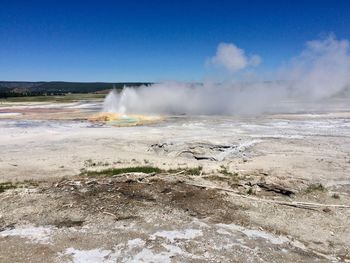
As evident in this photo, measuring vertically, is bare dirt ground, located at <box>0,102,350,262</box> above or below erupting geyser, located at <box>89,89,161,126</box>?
below

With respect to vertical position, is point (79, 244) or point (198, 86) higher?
point (198, 86)

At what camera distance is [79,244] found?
7.68m

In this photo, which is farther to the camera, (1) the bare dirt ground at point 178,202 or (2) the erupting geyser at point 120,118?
(2) the erupting geyser at point 120,118

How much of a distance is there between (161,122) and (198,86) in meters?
18.2

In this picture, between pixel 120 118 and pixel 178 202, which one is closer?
pixel 178 202

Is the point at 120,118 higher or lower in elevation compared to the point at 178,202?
higher

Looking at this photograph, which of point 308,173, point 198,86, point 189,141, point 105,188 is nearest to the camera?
point 105,188

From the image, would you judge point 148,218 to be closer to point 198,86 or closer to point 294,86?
point 198,86

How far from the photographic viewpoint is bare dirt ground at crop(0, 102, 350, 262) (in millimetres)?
7465

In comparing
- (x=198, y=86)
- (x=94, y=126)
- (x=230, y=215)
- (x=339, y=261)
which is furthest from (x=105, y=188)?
(x=198, y=86)

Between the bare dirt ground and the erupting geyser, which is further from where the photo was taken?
the erupting geyser

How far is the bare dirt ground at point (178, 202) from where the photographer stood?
24.5 feet

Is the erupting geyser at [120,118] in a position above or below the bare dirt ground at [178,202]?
above

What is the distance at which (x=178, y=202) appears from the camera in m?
9.95
